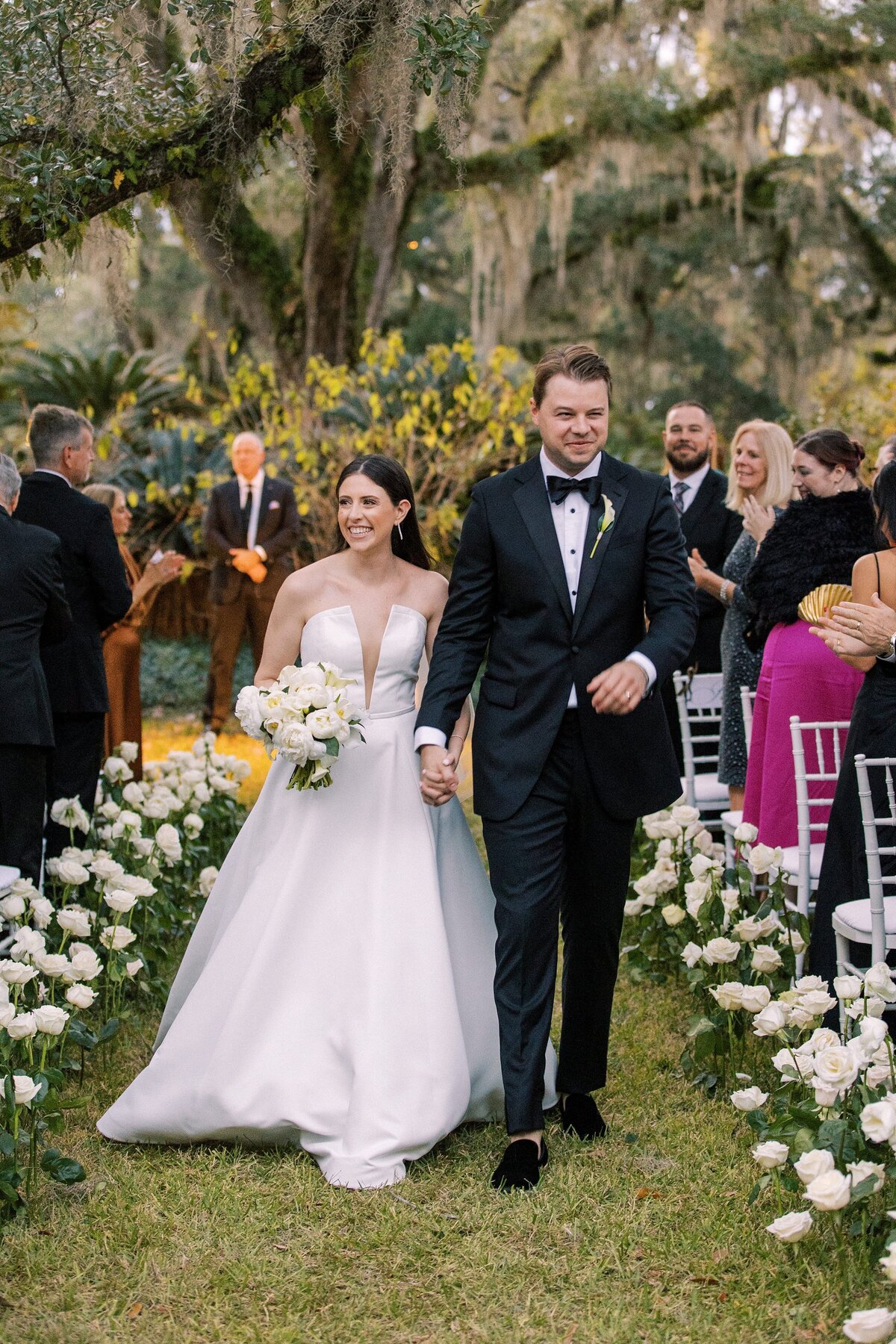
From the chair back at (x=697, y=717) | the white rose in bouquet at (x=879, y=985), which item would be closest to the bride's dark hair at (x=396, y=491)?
the chair back at (x=697, y=717)

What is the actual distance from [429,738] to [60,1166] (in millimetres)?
1343

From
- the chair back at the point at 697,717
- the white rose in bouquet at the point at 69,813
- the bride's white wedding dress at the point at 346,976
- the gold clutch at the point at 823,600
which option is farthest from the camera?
the chair back at the point at 697,717

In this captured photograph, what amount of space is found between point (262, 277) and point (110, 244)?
853 centimetres

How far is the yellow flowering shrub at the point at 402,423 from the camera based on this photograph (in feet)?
35.6

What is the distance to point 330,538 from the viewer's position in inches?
450

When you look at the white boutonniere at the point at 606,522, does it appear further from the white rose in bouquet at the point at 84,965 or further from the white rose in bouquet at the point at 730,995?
the white rose in bouquet at the point at 84,965

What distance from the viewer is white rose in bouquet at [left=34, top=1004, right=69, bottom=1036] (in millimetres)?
3283

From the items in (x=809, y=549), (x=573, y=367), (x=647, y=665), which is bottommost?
(x=647, y=665)

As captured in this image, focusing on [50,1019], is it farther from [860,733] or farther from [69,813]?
[860,733]

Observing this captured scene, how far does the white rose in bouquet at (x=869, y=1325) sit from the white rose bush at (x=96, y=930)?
1.79m

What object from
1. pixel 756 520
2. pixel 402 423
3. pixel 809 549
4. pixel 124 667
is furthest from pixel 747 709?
pixel 402 423

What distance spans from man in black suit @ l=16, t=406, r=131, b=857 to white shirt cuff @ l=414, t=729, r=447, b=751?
228cm

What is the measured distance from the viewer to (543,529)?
3428 mm

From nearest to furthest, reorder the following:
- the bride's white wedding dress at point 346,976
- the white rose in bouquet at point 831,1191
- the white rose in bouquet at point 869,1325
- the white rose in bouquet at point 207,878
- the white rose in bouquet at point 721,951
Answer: the white rose in bouquet at point 869,1325 < the white rose in bouquet at point 831,1191 < the bride's white wedding dress at point 346,976 < the white rose in bouquet at point 721,951 < the white rose in bouquet at point 207,878
